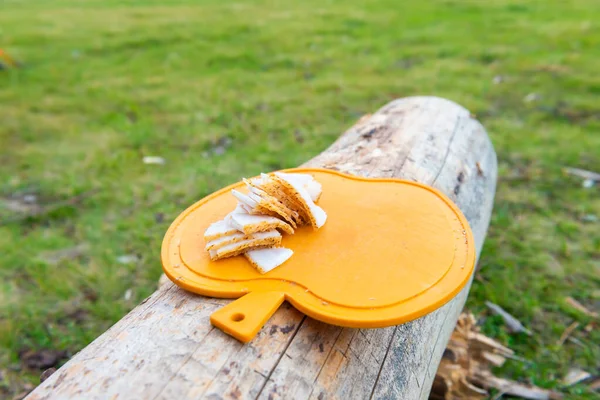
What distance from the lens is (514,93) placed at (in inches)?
201

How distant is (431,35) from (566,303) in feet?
16.4

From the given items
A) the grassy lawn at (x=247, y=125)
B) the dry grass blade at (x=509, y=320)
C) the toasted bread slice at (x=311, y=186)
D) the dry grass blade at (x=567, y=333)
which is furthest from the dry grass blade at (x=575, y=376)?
the toasted bread slice at (x=311, y=186)

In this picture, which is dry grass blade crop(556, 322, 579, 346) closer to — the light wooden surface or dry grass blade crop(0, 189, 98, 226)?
the light wooden surface

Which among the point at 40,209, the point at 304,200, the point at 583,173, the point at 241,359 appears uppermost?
the point at 304,200

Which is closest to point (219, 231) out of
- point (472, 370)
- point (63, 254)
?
point (472, 370)

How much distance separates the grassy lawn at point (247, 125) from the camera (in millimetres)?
2746

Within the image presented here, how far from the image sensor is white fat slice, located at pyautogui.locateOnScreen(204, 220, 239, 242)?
1427 millimetres

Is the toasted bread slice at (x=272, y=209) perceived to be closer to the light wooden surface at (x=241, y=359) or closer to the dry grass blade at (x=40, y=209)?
the light wooden surface at (x=241, y=359)

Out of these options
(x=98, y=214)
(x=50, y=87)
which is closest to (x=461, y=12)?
(x=50, y=87)

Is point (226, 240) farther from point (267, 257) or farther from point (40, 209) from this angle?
point (40, 209)

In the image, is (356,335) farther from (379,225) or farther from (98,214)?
(98,214)

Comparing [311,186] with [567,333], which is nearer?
[311,186]

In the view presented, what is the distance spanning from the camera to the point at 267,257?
1397 mm

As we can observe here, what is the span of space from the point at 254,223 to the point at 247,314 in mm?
274
